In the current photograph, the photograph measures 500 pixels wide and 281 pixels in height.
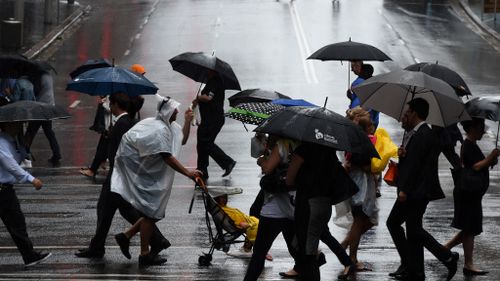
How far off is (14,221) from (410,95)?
434 centimetres

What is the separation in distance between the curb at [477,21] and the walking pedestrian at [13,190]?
27.2 metres

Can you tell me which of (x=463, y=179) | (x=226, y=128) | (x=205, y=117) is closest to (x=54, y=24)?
(x=226, y=128)

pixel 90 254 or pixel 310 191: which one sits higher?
pixel 310 191

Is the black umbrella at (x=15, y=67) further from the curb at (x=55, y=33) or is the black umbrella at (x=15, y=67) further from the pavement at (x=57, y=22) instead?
the pavement at (x=57, y=22)

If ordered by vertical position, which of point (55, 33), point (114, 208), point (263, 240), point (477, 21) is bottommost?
point (477, 21)

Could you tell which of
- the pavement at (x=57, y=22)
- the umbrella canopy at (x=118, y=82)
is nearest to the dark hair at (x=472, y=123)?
the umbrella canopy at (x=118, y=82)

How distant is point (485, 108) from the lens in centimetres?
1244

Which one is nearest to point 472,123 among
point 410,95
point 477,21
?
point 410,95

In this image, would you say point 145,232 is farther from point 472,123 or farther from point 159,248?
point 472,123

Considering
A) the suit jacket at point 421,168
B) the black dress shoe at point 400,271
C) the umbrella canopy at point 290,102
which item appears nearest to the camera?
the suit jacket at point 421,168

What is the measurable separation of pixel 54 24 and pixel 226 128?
1747 cm

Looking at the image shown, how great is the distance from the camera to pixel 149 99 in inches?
1077

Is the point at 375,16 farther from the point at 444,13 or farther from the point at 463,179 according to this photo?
the point at 463,179

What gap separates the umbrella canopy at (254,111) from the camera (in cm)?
1285
